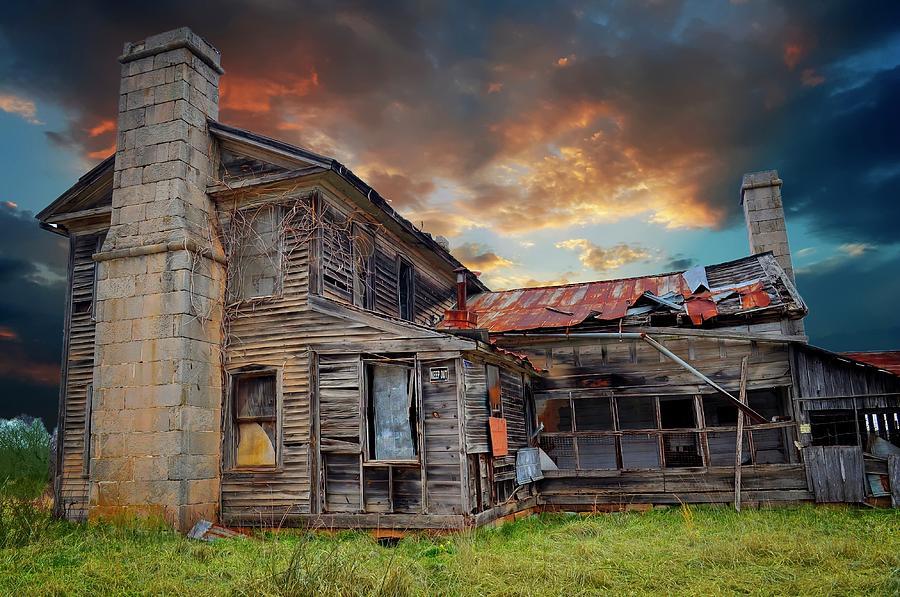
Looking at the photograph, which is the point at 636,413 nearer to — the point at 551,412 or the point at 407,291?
the point at 551,412

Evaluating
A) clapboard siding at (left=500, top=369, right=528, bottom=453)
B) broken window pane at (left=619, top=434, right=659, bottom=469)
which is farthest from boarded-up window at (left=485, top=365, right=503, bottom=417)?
broken window pane at (left=619, top=434, right=659, bottom=469)

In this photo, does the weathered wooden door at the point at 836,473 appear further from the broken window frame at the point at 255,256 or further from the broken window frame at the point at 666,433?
the broken window frame at the point at 255,256

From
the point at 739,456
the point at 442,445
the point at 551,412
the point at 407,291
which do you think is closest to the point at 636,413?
the point at 551,412

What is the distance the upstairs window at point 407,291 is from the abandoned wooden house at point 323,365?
7 centimetres

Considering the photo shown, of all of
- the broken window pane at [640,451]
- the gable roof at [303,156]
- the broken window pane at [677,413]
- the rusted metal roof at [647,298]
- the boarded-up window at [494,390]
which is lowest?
the broken window pane at [640,451]

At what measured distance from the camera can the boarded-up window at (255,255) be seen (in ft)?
41.0

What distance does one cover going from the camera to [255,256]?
41.7 ft

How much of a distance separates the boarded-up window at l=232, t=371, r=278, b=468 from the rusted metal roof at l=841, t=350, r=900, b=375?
12.1 meters

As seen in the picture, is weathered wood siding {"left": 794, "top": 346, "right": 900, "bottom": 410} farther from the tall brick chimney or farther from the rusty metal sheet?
the tall brick chimney

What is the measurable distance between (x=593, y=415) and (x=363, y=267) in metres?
7.15

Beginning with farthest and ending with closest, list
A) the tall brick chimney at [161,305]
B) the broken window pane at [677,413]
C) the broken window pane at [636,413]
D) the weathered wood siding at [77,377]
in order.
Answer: the broken window pane at [677,413] < the broken window pane at [636,413] < the weathered wood siding at [77,377] < the tall brick chimney at [161,305]

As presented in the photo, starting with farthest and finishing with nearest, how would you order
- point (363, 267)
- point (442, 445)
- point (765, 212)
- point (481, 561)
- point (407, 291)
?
point (765, 212) < point (407, 291) < point (363, 267) < point (442, 445) < point (481, 561)

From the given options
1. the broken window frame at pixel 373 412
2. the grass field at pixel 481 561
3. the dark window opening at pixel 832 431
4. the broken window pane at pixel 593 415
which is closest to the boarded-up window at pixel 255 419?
the grass field at pixel 481 561

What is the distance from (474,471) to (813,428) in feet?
26.3
